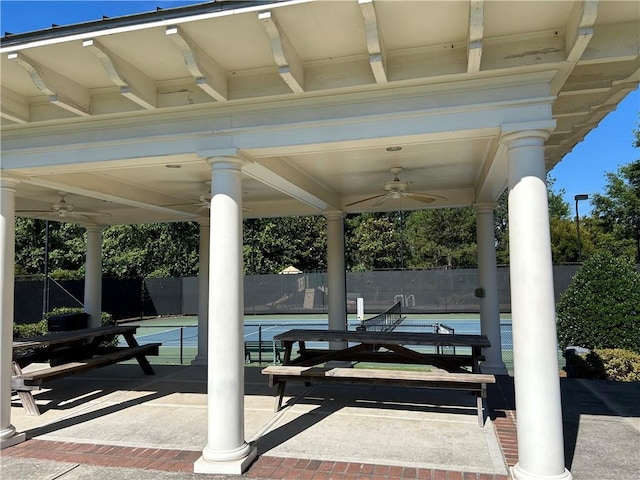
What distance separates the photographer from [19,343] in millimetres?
6641

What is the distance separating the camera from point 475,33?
332cm

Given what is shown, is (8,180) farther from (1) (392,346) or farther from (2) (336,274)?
(2) (336,274)

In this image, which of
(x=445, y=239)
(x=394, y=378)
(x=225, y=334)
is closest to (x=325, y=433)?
(x=394, y=378)

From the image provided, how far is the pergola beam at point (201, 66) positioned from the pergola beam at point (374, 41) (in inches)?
55.6

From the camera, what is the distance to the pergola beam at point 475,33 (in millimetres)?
3171

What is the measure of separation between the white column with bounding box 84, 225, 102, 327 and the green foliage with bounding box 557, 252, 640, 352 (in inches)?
396

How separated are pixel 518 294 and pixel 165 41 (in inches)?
142

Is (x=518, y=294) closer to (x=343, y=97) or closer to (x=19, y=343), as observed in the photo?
(x=343, y=97)

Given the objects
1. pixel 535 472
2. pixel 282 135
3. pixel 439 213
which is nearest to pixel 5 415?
pixel 282 135

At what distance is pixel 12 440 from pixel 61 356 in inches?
124

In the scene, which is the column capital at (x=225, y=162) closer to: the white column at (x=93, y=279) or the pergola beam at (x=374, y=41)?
the pergola beam at (x=374, y=41)

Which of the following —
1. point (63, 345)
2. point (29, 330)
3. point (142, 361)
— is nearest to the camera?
point (63, 345)

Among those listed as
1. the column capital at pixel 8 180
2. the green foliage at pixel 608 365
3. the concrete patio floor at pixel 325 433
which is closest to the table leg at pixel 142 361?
the concrete patio floor at pixel 325 433

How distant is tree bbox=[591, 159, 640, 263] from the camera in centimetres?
3158
